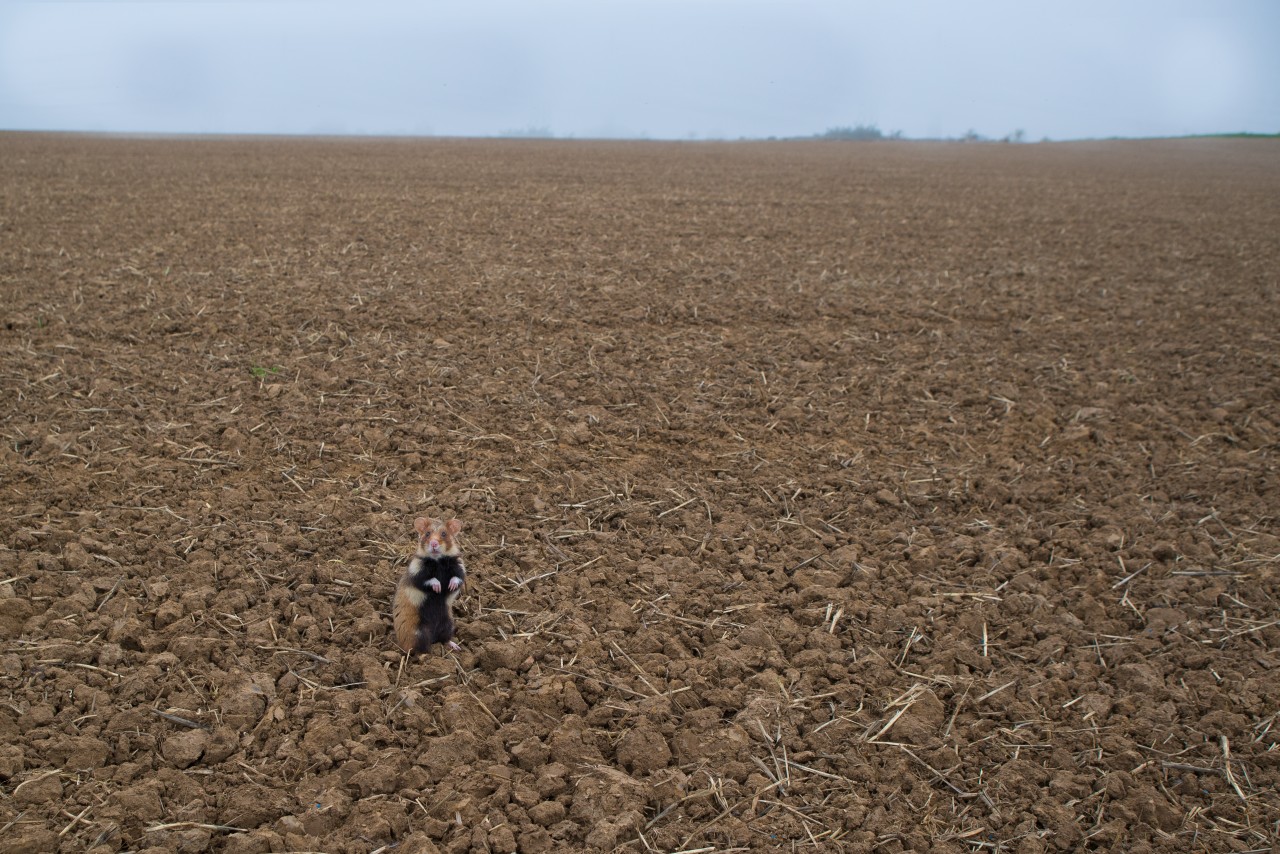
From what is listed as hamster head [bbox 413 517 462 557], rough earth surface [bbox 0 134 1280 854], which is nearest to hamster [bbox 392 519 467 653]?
hamster head [bbox 413 517 462 557]

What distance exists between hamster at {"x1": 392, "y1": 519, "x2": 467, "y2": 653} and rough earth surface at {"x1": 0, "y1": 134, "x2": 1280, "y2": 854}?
0.50ft

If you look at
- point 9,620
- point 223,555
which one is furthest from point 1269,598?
point 9,620

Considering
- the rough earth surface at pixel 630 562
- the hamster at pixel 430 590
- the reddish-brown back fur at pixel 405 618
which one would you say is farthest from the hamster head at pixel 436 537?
the rough earth surface at pixel 630 562

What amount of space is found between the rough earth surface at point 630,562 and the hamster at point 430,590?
15 centimetres

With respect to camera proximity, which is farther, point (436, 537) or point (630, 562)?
point (630, 562)

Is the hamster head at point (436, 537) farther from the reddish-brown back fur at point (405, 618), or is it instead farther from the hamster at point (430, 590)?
the reddish-brown back fur at point (405, 618)

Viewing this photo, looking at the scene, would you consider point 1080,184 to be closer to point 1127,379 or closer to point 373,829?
point 1127,379

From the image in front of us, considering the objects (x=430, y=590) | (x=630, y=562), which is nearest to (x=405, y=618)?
(x=430, y=590)

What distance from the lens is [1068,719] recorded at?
12.3ft

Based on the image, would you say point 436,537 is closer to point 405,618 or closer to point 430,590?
point 430,590

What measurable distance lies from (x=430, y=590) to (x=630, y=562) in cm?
132

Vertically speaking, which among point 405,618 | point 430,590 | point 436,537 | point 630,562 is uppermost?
point 436,537

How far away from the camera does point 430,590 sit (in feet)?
12.2

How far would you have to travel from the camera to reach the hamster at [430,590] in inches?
140
